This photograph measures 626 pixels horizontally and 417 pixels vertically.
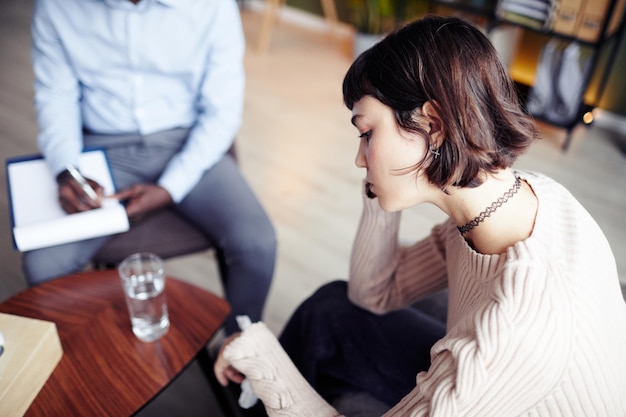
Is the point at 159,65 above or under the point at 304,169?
above

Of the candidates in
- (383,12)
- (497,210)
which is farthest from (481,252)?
(383,12)

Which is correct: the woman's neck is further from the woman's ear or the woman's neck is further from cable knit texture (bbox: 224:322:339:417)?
cable knit texture (bbox: 224:322:339:417)

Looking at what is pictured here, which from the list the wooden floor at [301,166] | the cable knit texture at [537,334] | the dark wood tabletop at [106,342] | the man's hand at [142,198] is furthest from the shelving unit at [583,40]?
the dark wood tabletop at [106,342]

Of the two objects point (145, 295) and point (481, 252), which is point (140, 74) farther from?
point (481, 252)

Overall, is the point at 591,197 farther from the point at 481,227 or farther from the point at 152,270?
the point at 152,270

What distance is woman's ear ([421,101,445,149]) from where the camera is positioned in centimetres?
80

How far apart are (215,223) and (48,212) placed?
402 mm

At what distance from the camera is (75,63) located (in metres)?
1.52

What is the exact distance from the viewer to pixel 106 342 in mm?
1118

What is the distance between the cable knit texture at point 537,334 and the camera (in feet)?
2.44

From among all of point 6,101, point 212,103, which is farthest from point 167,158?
point 6,101

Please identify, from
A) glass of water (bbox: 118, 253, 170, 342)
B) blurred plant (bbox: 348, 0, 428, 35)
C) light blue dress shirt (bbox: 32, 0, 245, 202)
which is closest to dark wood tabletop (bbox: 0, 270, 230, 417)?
glass of water (bbox: 118, 253, 170, 342)

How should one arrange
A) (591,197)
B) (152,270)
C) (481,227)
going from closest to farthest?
(481,227)
(152,270)
(591,197)

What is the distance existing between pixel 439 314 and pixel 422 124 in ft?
1.96
